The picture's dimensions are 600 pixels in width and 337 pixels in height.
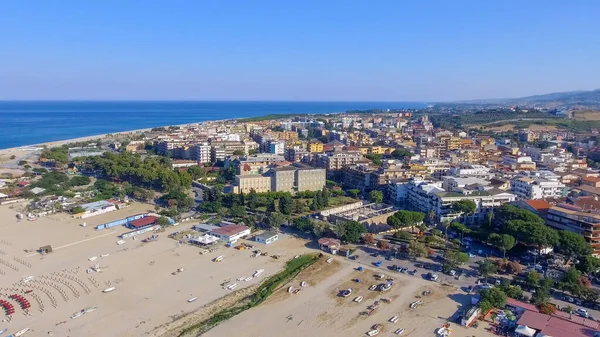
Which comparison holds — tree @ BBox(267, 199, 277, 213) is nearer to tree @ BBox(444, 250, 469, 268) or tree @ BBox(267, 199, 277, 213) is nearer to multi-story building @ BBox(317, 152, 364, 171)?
tree @ BBox(444, 250, 469, 268)

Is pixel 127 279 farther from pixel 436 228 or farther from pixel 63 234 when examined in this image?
pixel 436 228

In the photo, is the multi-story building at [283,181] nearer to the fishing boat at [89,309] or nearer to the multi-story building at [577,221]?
the multi-story building at [577,221]

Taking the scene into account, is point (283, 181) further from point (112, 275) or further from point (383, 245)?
point (112, 275)

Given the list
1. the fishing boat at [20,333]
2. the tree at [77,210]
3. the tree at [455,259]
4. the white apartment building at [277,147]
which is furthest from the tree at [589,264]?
the white apartment building at [277,147]

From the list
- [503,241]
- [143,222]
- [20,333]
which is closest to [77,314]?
[20,333]

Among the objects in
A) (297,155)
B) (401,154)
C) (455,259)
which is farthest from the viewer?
(401,154)
